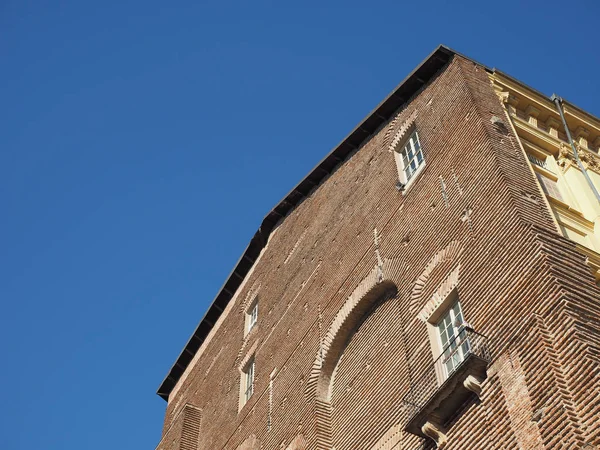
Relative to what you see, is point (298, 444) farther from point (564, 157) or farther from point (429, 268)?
point (564, 157)

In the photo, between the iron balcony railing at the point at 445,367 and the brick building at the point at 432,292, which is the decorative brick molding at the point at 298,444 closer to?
the brick building at the point at 432,292

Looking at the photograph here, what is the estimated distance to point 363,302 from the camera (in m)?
17.9

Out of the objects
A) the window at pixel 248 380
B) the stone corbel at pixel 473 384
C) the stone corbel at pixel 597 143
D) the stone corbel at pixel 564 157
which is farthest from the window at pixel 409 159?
the window at pixel 248 380

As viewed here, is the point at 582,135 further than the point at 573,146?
Yes

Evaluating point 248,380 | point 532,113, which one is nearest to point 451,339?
point 532,113

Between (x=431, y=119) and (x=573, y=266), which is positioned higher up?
(x=431, y=119)

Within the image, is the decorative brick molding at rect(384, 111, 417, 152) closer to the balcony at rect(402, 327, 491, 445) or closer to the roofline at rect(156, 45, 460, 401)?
the roofline at rect(156, 45, 460, 401)

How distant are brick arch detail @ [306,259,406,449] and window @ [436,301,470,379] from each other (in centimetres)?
252

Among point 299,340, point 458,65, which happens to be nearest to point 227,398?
point 299,340

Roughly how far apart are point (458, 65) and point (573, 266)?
767 centimetres

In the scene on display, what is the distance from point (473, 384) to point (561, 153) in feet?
25.6

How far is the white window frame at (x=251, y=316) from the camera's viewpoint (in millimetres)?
25439

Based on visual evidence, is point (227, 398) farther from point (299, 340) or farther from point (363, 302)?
point (363, 302)

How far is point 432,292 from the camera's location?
15.2m
